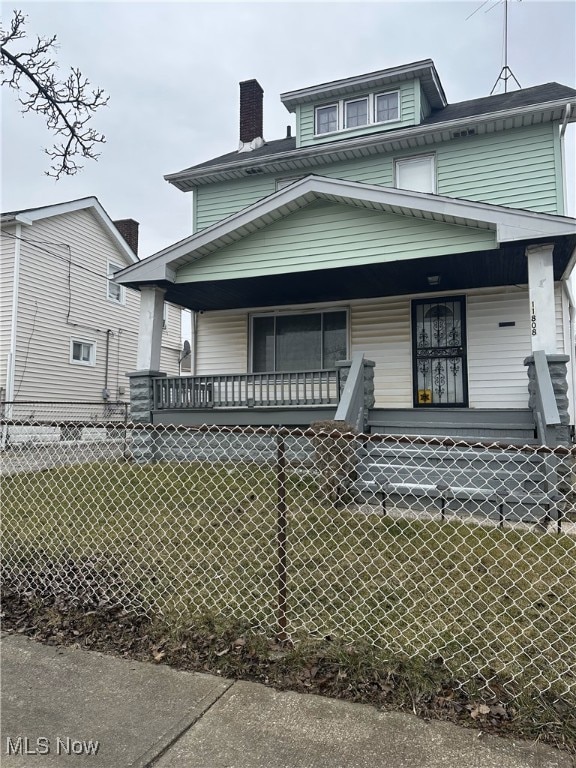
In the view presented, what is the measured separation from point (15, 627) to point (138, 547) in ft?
3.74

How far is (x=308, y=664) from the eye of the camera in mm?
2588

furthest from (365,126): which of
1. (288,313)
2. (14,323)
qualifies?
(14,323)

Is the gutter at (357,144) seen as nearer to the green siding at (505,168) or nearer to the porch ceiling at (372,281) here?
the green siding at (505,168)

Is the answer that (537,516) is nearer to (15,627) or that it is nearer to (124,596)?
(124,596)

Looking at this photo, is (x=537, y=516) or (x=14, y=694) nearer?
(x=14, y=694)

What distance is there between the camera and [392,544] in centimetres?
408

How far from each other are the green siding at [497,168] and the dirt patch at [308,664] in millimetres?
8850

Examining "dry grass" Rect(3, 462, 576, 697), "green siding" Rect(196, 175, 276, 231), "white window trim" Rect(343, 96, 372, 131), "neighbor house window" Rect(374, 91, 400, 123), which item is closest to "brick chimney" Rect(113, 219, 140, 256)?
"green siding" Rect(196, 175, 276, 231)

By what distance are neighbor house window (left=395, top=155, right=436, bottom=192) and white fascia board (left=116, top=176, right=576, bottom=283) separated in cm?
295

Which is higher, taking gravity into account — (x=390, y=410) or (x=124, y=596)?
(x=390, y=410)

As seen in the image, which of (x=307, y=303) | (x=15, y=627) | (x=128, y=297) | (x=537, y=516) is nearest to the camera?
(x=15, y=627)

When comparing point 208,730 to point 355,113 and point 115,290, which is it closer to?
point 355,113

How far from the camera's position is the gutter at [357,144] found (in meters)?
9.10

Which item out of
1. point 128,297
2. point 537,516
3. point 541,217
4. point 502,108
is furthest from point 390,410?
point 128,297
